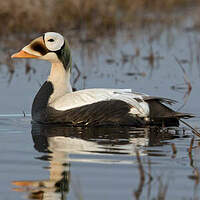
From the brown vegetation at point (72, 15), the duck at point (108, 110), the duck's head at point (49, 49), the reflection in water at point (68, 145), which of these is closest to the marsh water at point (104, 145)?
the reflection in water at point (68, 145)

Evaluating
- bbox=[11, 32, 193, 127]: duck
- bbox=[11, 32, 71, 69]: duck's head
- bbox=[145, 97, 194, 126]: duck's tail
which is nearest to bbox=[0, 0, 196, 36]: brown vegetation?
bbox=[11, 32, 71, 69]: duck's head

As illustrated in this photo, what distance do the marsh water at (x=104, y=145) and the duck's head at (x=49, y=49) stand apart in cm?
83

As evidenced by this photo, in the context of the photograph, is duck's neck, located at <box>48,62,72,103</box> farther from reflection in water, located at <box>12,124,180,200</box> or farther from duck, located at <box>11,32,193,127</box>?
reflection in water, located at <box>12,124,180,200</box>

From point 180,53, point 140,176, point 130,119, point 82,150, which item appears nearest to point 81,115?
point 130,119

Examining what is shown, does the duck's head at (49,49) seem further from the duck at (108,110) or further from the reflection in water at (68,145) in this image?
the reflection in water at (68,145)

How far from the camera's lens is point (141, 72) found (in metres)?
12.9

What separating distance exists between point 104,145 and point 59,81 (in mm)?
2030

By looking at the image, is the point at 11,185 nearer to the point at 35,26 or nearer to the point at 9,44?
the point at 9,44

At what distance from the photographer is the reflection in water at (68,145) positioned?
6.25 metres

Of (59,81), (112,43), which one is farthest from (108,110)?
(112,43)

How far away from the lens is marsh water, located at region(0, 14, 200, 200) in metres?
6.15

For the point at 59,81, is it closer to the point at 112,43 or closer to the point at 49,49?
the point at 49,49

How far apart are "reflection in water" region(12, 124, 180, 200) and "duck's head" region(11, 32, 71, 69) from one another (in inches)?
40.0

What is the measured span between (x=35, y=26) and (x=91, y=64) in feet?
12.0
